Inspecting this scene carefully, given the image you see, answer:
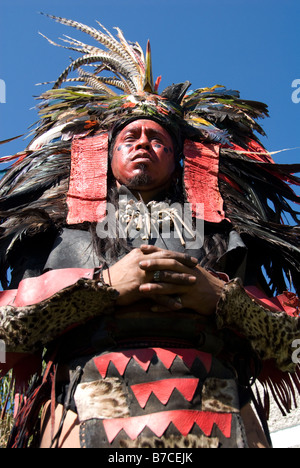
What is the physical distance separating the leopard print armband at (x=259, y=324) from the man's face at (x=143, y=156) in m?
1.09

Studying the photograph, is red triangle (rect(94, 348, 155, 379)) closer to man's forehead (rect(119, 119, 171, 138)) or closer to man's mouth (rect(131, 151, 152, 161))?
man's mouth (rect(131, 151, 152, 161))

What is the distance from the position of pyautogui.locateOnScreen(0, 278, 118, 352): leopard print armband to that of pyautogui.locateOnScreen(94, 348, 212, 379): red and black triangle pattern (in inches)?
8.5

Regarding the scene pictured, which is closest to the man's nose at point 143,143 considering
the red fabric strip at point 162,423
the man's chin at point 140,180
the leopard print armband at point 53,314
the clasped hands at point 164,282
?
the man's chin at point 140,180

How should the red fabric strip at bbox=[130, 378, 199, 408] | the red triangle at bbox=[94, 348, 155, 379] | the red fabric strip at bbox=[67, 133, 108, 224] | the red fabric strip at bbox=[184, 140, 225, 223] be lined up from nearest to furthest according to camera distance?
the red fabric strip at bbox=[130, 378, 199, 408]
the red triangle at bbox=[94, 348, 155, 379]
the red fabric strip at bbox=[67, 133, 108, 224]
the red fabric strip at bbox=[184, 140, 225, 223]

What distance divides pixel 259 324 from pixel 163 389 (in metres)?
0.61

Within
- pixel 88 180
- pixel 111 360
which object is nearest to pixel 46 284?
pixel 111 360

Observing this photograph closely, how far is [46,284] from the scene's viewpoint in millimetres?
2975

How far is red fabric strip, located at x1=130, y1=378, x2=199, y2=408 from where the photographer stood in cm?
265

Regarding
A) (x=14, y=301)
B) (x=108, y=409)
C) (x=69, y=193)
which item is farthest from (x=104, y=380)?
(x=69, y=193)

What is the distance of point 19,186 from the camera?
3973 mm

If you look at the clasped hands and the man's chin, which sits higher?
the man's chin

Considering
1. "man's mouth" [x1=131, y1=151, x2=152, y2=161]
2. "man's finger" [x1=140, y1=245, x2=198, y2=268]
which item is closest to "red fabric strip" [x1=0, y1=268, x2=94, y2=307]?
"man's finger" [x1=140, y1=245, x2=198, y2=268]

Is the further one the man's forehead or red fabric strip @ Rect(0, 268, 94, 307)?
the man's forehead

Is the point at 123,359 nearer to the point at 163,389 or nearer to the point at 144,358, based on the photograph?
the point at 144,358
